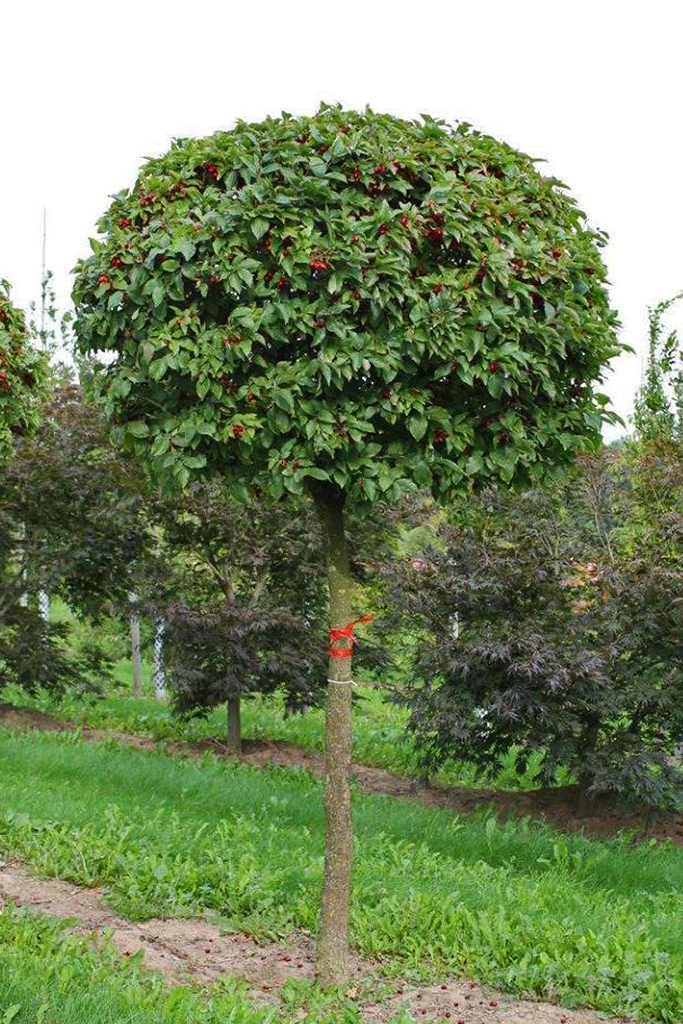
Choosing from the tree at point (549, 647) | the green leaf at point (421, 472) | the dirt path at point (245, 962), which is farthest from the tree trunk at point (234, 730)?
the green leaf at point (421, 472)

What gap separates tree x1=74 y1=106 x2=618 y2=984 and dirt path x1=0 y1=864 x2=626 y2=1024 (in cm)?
29

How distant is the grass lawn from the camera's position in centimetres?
498

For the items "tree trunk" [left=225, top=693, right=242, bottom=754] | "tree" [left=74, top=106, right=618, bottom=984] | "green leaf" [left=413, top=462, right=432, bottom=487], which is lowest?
"tree trunk" [left=225, top=693, right=242, bottom=754]

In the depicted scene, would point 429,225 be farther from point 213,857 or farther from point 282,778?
point 282,778

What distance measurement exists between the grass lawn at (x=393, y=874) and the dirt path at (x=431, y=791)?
1.70ft

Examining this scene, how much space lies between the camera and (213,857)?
236 inches

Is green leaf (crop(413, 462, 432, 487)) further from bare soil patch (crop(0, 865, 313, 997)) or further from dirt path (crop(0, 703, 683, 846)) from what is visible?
dirt path (crop(0, 703, 683, 846))

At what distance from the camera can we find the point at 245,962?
195 inches

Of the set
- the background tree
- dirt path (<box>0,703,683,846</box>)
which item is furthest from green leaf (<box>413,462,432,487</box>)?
the background tree

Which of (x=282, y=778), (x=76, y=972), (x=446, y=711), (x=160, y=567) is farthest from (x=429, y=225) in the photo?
(x=160, y=567)

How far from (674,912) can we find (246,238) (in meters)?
4.44

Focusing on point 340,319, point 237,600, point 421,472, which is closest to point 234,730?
point 237,600

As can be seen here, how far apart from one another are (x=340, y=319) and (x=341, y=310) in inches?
1.6

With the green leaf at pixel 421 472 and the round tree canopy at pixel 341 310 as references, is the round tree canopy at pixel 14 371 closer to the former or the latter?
the round tree canopy at pixel 341 310
